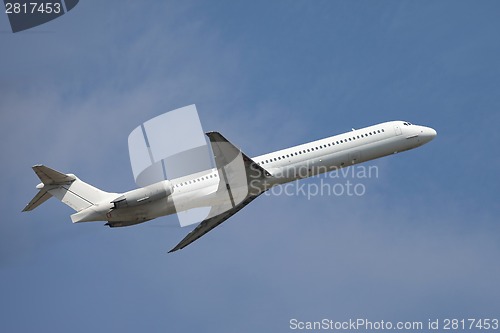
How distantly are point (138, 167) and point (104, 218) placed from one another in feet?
14.6

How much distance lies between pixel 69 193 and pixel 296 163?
559 inches

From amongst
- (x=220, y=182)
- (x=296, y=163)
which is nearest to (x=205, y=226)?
(x=220, y=182)

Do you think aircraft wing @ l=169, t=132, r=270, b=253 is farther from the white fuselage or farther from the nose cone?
the nose cone

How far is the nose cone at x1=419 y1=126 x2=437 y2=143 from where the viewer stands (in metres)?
49.8

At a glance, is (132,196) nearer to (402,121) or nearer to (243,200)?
(243,200)

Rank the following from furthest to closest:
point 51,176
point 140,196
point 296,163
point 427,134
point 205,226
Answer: point 427,134 < point 205,226 < point 296,163 < point 51,176 < point 140,196

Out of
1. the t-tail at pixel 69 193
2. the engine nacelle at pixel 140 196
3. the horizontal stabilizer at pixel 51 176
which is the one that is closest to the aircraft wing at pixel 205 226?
the engine nacelle at pixel 140 196

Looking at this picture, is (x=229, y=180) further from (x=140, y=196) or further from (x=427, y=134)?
(x=427, y=134)

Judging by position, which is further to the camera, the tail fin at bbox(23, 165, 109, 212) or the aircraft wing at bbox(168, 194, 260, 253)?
the aircraft wing at bbox(168, 194, 260, 253)

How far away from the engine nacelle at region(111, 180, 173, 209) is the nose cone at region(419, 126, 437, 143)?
61.8ft

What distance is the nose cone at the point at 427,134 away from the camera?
49844 millimetres

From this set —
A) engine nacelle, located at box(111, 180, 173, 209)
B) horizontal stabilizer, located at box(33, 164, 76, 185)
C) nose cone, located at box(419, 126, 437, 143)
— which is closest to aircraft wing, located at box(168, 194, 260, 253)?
engine nacelle, located at box(111, 180, 173, 209)

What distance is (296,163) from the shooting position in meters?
45.8

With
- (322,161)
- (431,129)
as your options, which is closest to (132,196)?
(322,161)
